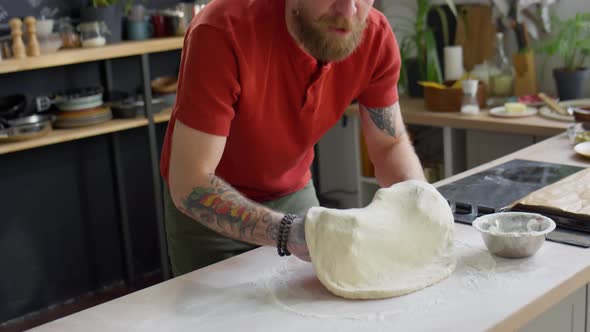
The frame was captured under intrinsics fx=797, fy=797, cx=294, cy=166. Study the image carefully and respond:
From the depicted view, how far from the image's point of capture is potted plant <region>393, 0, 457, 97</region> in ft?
11.5

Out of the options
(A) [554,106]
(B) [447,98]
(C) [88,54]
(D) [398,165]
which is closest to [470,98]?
(B) [447,98]

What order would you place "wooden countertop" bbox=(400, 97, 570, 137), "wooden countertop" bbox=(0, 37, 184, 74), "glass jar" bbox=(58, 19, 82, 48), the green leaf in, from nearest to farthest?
"wooden countertop" bbox=(400, 97, 570, 137)
"wooden countertop" bbox=(0, 37, 184, 74)
the green leaf
"glass jar" bbox=(58, 19, 82, 48)

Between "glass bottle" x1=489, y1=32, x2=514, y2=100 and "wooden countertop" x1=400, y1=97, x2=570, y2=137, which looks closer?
"wooden countertop" x1=400, y1=97, x2=570, y2=137

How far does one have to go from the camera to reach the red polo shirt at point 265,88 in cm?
168

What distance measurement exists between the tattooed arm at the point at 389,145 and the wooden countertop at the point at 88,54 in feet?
5.19

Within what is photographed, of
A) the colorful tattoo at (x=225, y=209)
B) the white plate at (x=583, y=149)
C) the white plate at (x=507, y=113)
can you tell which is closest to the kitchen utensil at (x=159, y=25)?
the white plate at (x=507, y=113)

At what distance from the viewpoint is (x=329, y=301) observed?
1.49 m

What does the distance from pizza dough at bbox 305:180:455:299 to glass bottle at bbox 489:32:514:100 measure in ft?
6.04

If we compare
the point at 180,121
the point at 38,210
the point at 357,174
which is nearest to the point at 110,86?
the point at 38,210

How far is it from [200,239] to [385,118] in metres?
0.57

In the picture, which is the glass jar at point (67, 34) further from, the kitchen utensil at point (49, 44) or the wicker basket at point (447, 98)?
the wicker basket at point (447, 98)

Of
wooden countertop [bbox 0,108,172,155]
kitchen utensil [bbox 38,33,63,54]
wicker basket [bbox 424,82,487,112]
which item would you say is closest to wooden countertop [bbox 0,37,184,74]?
kitchen utensil [bbox 38,33,63,54]

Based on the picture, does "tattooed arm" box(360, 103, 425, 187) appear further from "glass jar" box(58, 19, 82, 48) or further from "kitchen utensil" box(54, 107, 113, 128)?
"glass jar" box(58, 19, 82, 48)

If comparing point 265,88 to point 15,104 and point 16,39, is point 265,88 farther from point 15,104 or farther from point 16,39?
point 15,104
